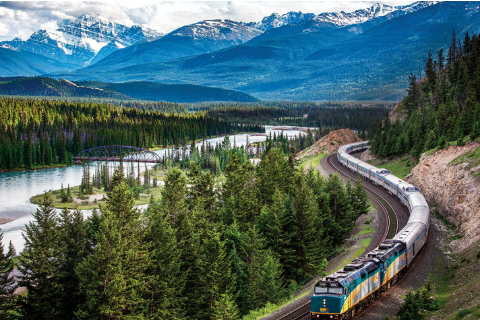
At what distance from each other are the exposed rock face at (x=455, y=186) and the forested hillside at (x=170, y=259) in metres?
12.7

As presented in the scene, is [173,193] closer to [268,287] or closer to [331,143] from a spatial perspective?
[268,287]

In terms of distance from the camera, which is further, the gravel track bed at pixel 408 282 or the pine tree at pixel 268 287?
the pine tree at pixel 268 287

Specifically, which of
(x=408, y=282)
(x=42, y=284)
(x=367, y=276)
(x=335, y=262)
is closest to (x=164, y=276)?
(x=42, y=284)

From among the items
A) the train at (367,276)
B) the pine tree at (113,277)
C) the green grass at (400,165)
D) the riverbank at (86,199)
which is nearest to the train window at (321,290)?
the train at (367,276)

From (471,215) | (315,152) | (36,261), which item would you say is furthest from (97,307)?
(315,152)

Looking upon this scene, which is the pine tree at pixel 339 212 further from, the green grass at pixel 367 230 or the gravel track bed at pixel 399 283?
the gravel track bed at pixel 399 283

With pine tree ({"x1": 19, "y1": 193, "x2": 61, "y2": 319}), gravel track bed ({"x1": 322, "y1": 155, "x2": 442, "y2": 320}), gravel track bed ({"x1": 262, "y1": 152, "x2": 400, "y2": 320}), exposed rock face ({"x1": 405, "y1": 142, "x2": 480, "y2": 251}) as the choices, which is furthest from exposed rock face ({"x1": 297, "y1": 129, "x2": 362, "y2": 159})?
pine tree ({"x1": 19, "y1": 193, "x2": 61, "y2": 319})

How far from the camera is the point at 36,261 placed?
42812 millimetres

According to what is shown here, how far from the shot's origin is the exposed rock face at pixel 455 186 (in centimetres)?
5322

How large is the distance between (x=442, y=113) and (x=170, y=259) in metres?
69.2

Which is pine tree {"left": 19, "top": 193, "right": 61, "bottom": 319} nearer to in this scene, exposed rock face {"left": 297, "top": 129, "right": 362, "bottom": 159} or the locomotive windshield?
the locomotive windshield

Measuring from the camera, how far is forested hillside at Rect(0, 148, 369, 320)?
40.1m

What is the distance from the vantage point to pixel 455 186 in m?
63.1

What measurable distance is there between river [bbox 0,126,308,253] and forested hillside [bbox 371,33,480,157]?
72140mm
